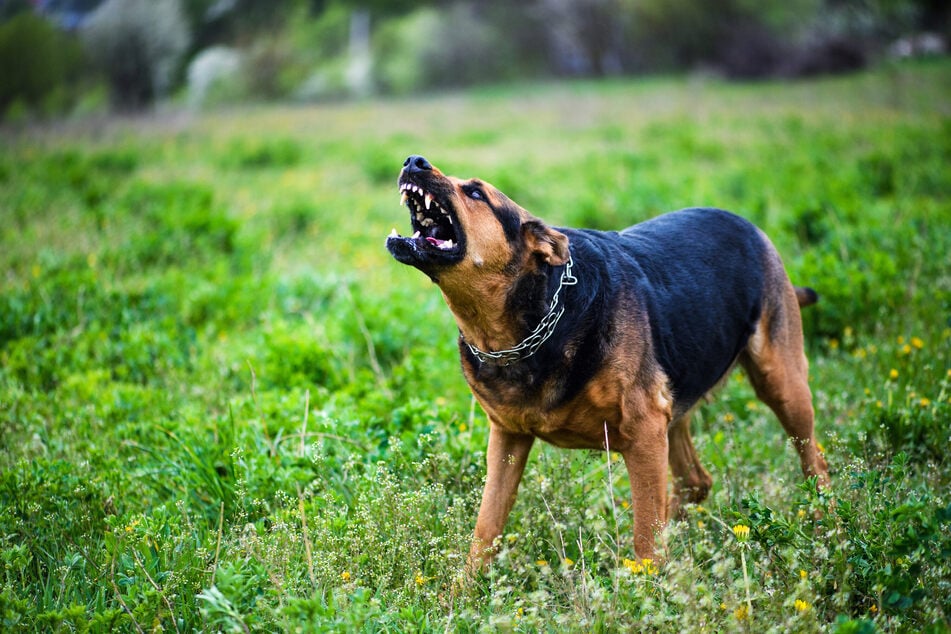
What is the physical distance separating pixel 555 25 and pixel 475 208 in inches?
1707

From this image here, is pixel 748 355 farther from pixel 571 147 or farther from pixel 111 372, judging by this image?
pixel 571 147

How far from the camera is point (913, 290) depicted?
6.55 meters

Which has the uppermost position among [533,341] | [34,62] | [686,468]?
[34,62]

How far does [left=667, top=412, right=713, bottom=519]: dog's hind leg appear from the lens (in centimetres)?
464

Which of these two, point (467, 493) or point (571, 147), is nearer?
point (467, 493)

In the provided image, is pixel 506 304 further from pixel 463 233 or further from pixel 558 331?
pixel 463 233

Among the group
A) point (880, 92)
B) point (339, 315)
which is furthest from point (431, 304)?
point (880, 92)

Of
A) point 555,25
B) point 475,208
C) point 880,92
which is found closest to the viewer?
point 475,208

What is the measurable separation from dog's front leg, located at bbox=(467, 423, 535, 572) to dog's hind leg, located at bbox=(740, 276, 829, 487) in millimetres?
1512

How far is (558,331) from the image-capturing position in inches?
143

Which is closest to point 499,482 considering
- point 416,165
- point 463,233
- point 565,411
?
point 565,411

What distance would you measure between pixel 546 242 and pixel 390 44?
1185 inches

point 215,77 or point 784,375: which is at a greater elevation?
point 215,77

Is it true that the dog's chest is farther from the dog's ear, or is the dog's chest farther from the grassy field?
the dog's ear
